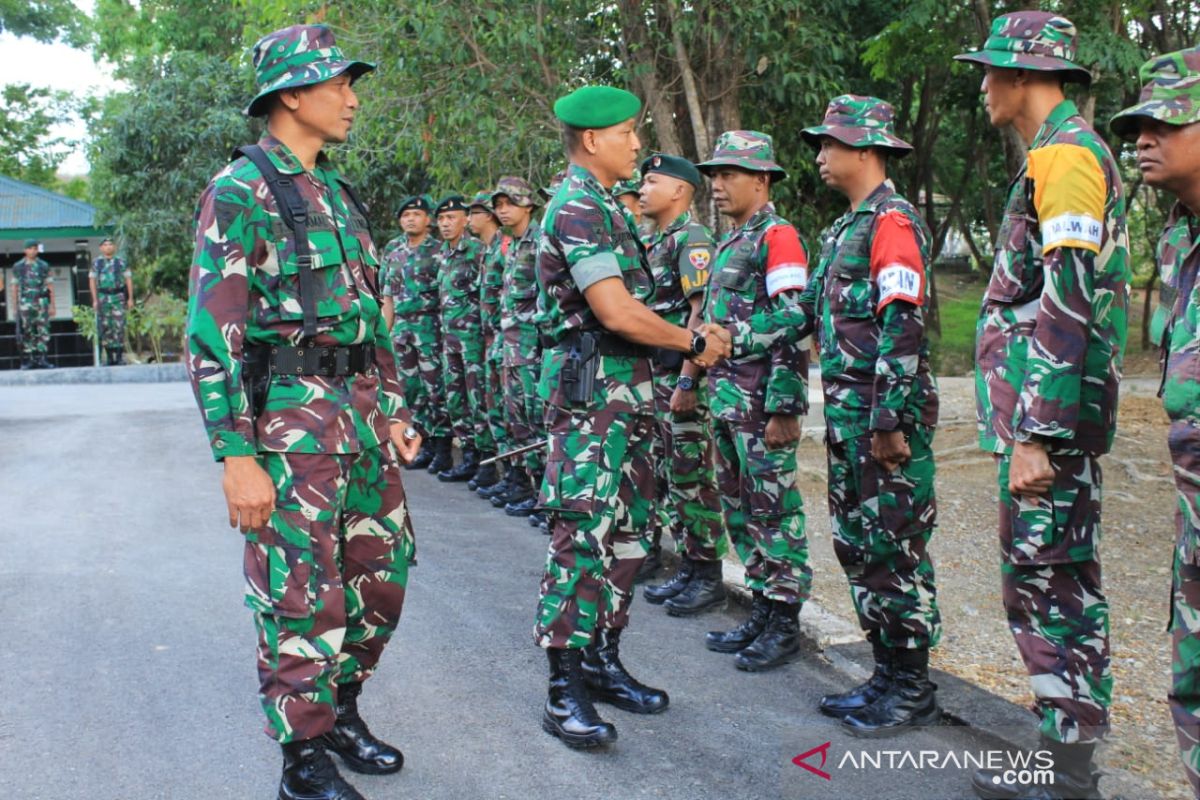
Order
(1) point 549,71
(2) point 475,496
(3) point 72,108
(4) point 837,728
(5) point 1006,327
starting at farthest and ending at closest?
(3) point 72,108 < (1) point 549,71 < (2) point 475,496 < (4) point 837,728 < (5) point 1006,327

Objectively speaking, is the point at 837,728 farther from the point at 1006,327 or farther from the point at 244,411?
the point at 244,411

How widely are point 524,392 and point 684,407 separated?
224cm

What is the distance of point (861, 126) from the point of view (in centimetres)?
400

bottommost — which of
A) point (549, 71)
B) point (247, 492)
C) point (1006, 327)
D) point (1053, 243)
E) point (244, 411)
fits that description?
point (247, 492)

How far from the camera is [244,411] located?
3041 mm

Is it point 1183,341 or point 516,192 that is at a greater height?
point 516,192

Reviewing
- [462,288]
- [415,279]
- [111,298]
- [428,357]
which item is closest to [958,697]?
[462,288]

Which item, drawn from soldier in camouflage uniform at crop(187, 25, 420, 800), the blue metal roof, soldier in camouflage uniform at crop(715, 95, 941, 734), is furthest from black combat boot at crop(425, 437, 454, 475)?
the blue metal roof

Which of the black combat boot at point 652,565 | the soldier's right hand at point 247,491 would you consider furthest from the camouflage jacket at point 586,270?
the black combat boot at point 652,565

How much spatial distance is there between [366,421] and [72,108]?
33594mm

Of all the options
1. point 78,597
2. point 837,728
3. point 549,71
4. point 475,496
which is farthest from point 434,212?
point 837,728

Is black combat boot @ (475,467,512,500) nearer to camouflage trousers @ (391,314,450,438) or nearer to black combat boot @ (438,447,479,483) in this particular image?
black combat boot @ (438,447,479,483)

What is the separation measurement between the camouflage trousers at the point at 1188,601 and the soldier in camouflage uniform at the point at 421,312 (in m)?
7.08

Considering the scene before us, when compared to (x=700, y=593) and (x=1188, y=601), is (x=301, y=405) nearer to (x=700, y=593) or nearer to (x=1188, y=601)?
A: (x=1188, y=601)
